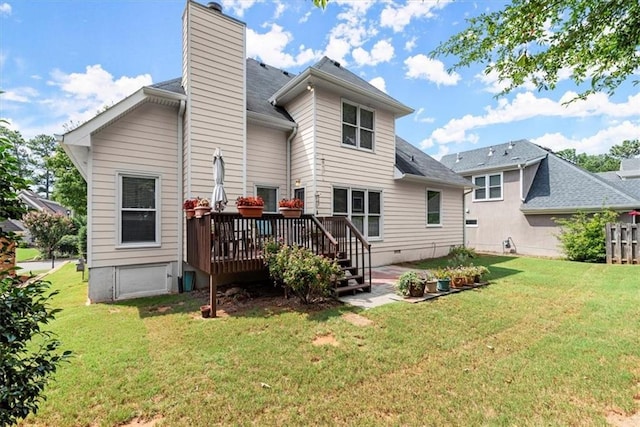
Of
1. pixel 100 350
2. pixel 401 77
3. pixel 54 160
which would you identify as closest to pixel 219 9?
pixel 401 77

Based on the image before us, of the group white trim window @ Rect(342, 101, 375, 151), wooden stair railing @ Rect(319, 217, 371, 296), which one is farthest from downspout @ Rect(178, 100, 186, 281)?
white trim window @ Rect(342, 101, 375, 151)

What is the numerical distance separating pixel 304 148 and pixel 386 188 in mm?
3580

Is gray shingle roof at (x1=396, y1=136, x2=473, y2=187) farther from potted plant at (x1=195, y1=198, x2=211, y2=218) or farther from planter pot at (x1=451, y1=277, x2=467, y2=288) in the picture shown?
potted plant at (x1=195, y1=198, x2=211, y2=218)

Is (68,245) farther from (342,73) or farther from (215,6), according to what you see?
(342,73)

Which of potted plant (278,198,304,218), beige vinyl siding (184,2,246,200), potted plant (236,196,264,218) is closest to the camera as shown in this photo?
potted plant (236,196,264,218)

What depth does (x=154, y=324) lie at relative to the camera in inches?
205

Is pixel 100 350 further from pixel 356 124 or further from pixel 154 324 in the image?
pixel 356 124

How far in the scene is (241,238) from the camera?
6.24 metres

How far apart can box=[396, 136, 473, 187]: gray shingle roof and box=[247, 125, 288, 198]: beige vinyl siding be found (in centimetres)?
462

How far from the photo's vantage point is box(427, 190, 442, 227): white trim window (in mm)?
12420

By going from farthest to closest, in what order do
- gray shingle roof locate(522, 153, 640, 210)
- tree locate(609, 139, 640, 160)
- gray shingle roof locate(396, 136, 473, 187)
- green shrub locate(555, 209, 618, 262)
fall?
tree locate(609, 139, 640, 160) → gray shingle roof locate(522, 153, 640, 210) → green shrub locate(555, 209, 618, 262) → gray shingle roof locate(396, 136, 473, 187)

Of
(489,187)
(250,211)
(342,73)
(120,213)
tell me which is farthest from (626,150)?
(120,213)

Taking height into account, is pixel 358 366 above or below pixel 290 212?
below

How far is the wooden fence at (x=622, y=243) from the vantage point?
1093 cm
